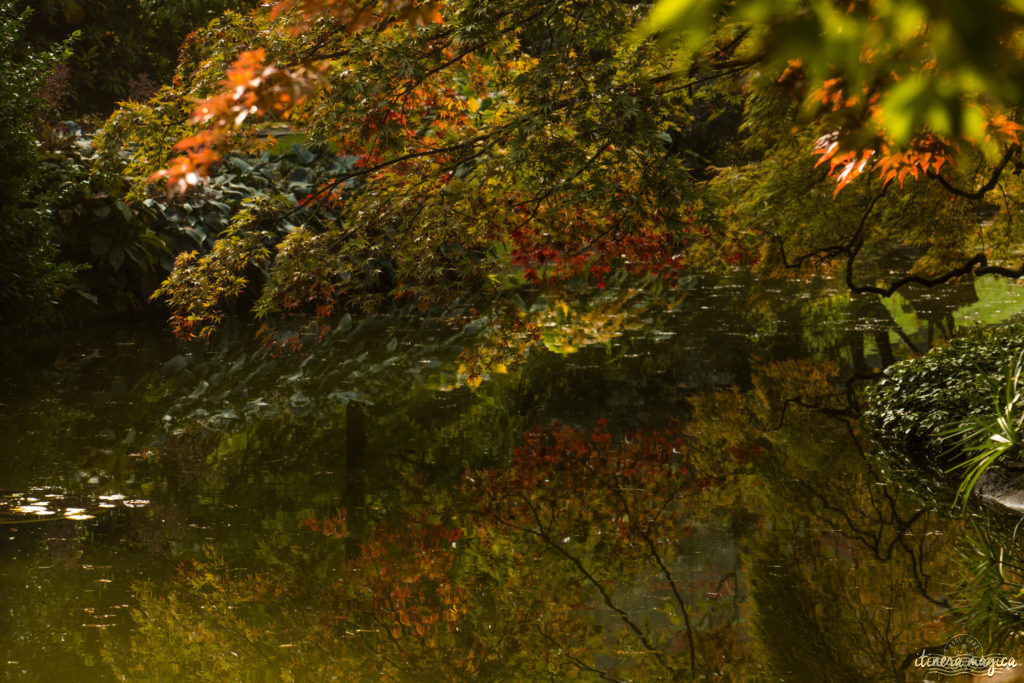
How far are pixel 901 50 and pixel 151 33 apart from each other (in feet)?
76.9

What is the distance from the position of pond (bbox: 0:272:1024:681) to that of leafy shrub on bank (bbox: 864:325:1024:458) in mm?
335

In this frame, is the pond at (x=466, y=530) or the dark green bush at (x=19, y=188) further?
the dark green bush at (x=19, y=188)

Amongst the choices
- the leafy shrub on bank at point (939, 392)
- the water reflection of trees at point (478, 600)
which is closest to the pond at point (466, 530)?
the water reflection of trees at point (478, 600)

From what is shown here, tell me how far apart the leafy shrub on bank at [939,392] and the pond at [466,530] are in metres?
0.34

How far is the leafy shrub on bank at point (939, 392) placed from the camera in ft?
20.2

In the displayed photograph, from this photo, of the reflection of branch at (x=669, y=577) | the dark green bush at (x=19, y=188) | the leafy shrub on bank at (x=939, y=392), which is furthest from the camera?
the dark green bush at (x=19, y=188)

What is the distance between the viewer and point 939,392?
6.58 meters

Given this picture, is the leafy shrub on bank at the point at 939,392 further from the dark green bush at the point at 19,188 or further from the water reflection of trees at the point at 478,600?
the dark green bush at the point at 19,188

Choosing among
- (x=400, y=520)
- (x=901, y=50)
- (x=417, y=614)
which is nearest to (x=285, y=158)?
(x=400, y=520)

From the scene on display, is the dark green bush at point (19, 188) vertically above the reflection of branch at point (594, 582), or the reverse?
the dark green bush at point (19, 188)

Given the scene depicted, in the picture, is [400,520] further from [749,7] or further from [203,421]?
[749,7]

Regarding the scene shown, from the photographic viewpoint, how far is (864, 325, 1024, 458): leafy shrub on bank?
20.2 ft

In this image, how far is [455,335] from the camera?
40.4 feet

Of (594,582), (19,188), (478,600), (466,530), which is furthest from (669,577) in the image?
(19,188)
